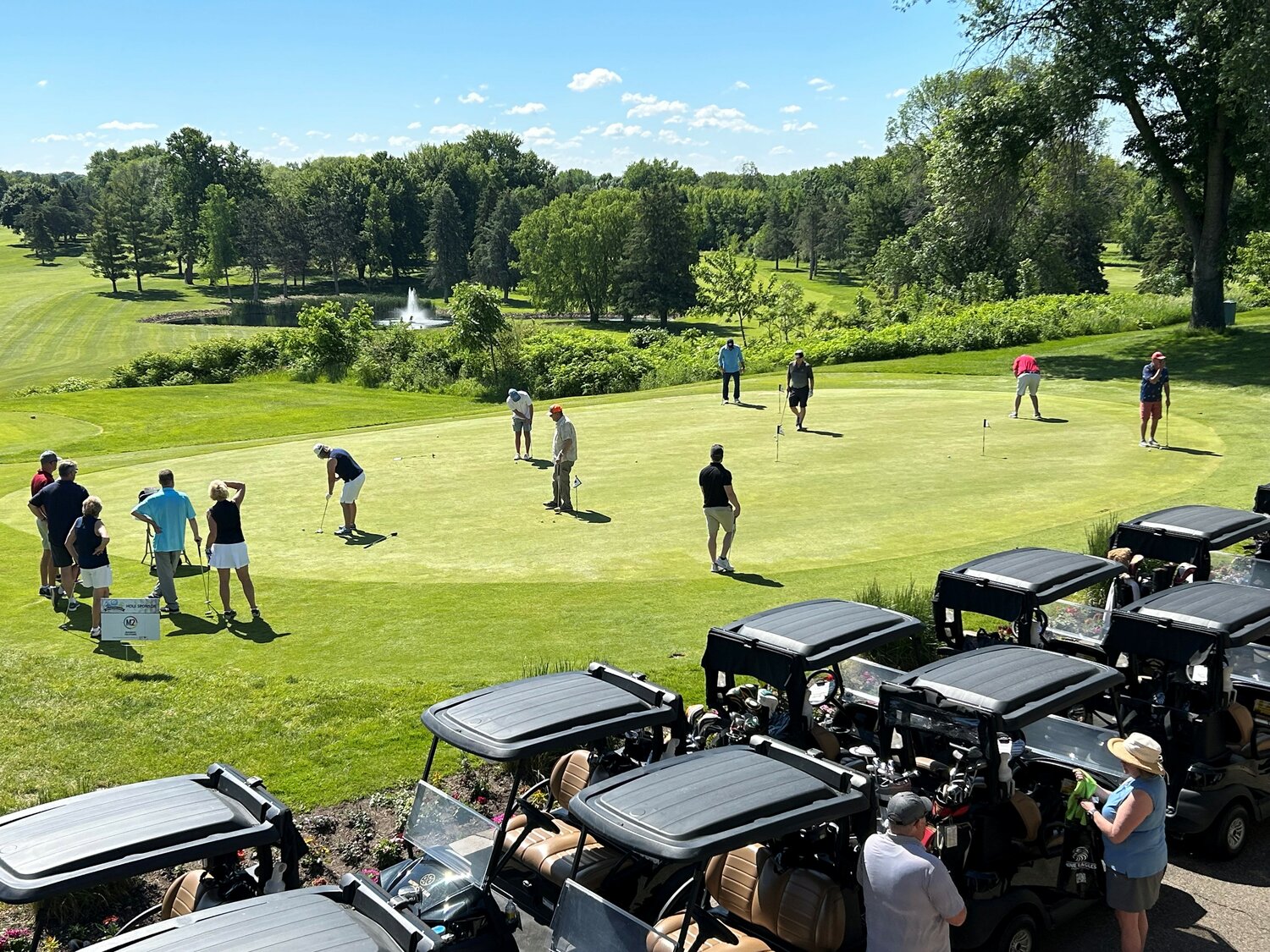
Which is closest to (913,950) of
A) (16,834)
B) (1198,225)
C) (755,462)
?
(16,834)

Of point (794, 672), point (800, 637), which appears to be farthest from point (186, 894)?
point (800, 637)

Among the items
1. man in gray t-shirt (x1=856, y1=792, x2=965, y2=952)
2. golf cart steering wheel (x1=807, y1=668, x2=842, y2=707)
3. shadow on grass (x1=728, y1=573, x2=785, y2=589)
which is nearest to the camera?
man in gray t-shirt (x1=856, y1=792, x2=965, y2=952)

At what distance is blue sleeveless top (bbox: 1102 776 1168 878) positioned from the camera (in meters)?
7.00

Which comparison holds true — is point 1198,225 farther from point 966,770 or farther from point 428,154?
point 428,154

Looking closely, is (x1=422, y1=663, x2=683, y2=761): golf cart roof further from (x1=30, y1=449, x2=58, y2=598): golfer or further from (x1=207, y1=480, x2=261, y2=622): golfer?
(x1=30, y1=449, x2=58, y2=598): golfer

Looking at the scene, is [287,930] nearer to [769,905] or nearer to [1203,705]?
[769,905]

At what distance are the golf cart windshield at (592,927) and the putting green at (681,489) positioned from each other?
8.86 m

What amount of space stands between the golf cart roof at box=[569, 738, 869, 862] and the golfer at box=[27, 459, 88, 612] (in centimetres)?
1158

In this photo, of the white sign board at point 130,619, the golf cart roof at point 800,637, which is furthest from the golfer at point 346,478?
the golf cart roof at point 800,637

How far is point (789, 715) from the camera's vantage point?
343 inches

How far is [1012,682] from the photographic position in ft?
25.5

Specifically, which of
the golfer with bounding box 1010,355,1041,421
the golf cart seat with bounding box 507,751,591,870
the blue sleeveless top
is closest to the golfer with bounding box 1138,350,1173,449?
the golfer with bounding box 1010,355,1041,421

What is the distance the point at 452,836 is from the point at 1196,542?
9.13 metres

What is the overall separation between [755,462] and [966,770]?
583 inches
